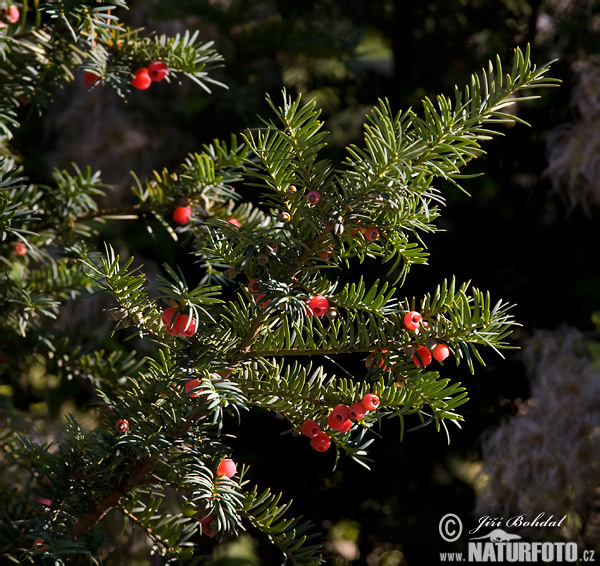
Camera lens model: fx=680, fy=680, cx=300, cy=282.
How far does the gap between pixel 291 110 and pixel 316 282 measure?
10 centimetres

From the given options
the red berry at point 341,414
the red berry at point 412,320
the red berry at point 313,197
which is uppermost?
the red berry at point 313,197

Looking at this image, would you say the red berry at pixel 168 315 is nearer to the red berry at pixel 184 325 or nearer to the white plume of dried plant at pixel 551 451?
the red berry at pixel 184 325

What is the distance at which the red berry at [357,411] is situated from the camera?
0.37 m

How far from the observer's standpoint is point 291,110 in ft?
1.20

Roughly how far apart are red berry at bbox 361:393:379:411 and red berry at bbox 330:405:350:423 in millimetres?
11

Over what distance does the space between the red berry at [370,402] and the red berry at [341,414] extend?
0.01 meters

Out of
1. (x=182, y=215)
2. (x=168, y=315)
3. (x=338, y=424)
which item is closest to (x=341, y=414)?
(x=338, y=424)

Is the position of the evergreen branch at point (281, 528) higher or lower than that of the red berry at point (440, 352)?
lower

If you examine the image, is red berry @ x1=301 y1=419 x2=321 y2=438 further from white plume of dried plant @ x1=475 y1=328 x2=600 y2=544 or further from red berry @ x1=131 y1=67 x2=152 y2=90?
white plume of dried plant @ x1=475 y1=328 x2=600 y2=544

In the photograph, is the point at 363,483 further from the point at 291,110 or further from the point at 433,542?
the point at 291,110

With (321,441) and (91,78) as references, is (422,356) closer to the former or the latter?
(321,441)

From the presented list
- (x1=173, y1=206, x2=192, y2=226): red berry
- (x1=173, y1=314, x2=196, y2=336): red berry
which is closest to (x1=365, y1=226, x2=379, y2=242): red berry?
(x1=173, y1=314, x2=196, y2=336): red berry

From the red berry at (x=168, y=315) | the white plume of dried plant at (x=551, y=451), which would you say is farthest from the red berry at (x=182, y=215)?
the white plume of dried plant at (x=551, y=451)

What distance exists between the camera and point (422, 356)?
1.21 ft
